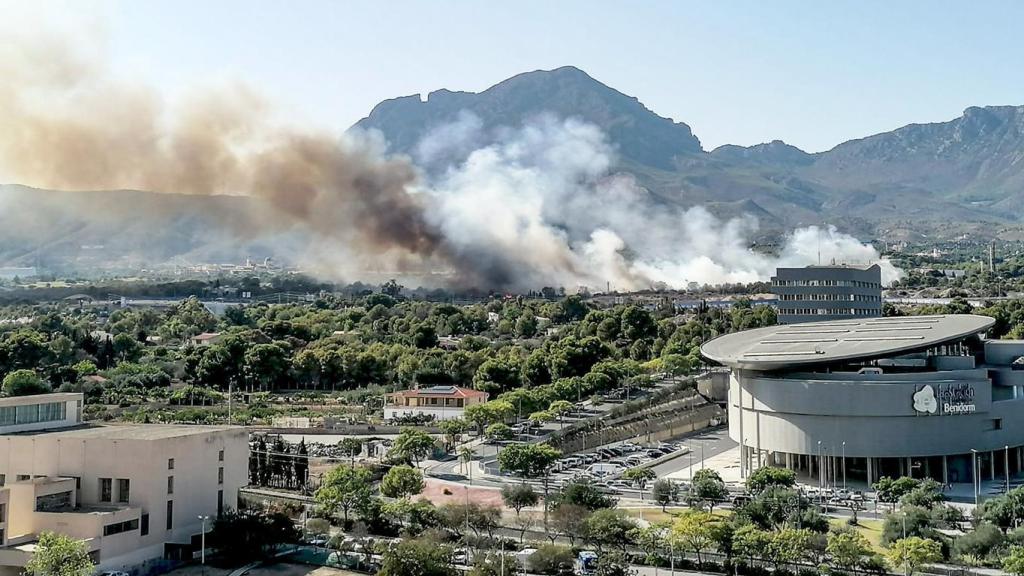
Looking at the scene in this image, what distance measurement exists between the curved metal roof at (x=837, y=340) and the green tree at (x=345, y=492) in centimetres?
1917

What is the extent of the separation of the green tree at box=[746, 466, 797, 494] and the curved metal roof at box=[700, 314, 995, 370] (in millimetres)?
6172

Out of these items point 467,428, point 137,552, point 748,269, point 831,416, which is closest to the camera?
point 137,552

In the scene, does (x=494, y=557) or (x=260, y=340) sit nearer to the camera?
(x=494, y=557)

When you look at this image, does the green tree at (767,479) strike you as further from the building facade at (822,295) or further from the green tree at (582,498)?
the building facade at (822,295)

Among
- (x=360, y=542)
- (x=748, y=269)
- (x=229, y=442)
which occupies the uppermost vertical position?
(x=748, y=269)

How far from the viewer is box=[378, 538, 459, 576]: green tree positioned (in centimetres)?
3219

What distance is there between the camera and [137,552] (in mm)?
35969

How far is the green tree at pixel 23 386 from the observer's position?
70.2 m

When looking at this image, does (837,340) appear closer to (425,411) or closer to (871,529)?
(871,529)

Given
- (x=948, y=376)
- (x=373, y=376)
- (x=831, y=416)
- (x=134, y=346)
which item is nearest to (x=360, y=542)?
(x=831, y=416)

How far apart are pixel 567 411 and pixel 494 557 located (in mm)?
34641

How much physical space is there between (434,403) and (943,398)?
107 feet

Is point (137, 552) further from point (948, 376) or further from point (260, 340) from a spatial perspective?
point (260, 340)

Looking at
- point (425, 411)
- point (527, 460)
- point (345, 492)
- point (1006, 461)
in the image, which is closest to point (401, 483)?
point (345, 492)
